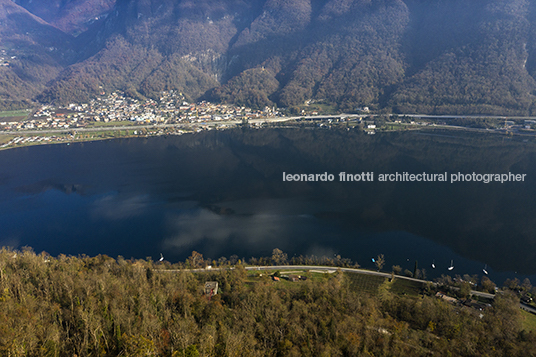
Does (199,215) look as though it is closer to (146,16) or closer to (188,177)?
(188,177)

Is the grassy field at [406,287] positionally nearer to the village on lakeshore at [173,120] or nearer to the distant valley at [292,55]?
the village on lakeshore at [173,120]

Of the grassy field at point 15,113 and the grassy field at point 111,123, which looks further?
the grassy field at point 15,113

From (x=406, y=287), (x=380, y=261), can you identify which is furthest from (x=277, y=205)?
(x=406, y=287)

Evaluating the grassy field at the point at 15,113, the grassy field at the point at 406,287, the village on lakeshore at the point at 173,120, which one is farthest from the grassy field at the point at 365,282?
the grassy field at the point at 15,113

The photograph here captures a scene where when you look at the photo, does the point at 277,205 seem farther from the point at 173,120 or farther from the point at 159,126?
the point at 173,120

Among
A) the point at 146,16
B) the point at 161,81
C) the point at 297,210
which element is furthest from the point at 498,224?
the point at 146,16
